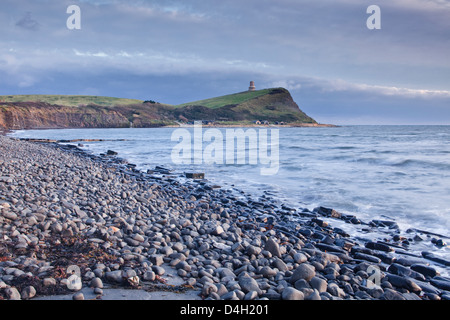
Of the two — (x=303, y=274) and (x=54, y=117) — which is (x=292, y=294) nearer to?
(x=303, y=274)

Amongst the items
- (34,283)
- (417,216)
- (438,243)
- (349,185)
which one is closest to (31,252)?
(34,283)

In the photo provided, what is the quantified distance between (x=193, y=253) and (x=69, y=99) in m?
161

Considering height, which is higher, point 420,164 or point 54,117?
point 54,117

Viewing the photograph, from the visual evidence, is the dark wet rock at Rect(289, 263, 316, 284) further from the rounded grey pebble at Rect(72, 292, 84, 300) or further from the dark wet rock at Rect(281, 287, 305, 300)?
the rounded grey pebble at Rect(72, 292, 84, 300)

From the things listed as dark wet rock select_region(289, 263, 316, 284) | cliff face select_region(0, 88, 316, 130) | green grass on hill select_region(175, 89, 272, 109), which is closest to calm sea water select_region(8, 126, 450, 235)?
dark wet rock select_region(289, 263, 316, 284)

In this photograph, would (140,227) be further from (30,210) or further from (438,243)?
(438,243)

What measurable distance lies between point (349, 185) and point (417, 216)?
468cm

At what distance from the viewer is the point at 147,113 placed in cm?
13075

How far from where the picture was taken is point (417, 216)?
9.05 meters

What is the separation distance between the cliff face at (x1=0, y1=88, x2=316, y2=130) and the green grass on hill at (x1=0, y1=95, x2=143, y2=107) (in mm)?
18443

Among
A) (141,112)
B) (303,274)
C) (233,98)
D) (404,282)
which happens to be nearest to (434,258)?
(404,282)

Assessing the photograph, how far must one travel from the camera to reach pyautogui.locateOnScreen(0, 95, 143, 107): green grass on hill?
13512 centimetres

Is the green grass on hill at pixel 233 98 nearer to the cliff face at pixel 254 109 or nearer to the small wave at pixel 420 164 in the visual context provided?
the cliff face at pixel 254 109

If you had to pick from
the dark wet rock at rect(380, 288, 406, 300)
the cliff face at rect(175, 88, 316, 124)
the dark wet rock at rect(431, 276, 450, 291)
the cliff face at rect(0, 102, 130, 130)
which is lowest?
the dark wet rock at rect(431, 276, 450, 291)
